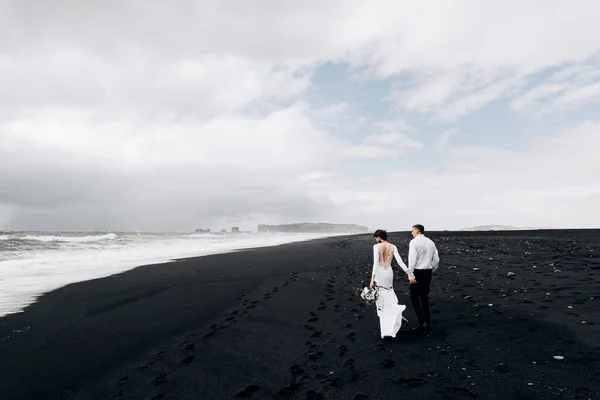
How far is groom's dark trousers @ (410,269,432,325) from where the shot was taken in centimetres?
872

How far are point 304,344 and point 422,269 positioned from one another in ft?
11.8

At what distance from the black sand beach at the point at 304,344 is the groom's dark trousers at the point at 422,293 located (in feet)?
1.53

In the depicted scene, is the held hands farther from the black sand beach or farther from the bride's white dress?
the black sand beach

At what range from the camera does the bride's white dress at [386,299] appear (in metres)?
8.20

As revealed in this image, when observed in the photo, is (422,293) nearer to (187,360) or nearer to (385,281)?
(385,281)

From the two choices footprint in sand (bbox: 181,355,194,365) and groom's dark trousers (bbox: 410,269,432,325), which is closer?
footprint in sand (bbox: 181,355,194,365)

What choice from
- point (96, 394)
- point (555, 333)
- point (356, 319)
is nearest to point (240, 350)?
point (96, 394)

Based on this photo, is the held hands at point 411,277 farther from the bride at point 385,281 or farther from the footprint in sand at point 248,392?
the footprint in sand at point 248,392

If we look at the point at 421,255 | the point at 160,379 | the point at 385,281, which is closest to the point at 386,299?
the point at 385,281

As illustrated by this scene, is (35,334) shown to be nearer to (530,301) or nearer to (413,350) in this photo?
(413,350)

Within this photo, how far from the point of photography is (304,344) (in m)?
8.14

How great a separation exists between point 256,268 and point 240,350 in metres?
13.3

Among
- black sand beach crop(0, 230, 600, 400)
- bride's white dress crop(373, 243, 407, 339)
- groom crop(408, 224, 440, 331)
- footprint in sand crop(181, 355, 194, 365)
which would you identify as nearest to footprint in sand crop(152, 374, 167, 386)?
black sand beach crop(0, 230, 600, 400)

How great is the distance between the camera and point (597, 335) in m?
7.33
